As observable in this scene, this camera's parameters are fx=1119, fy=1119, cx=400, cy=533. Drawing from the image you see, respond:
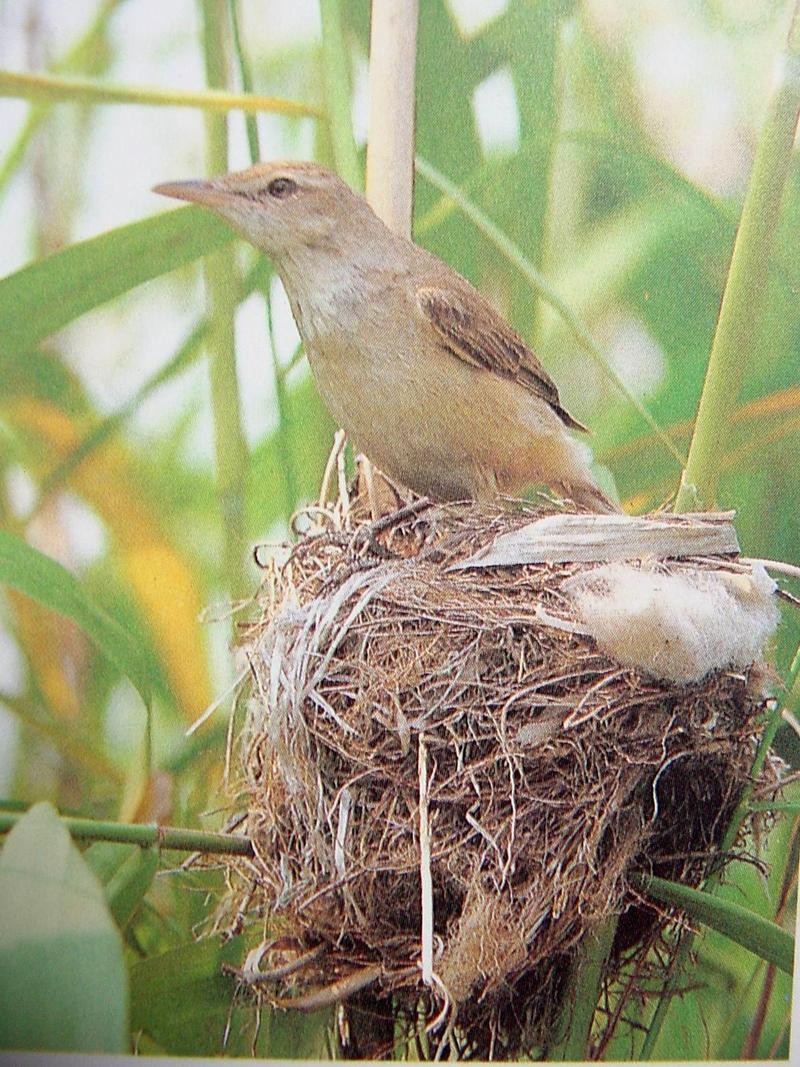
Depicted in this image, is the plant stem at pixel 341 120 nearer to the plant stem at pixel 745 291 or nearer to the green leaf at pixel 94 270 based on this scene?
the green leaf at pixel 94 270

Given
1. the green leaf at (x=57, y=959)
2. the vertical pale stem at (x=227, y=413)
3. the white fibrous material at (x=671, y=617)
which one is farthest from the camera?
the vertical pale stem at (x=227, y=413)

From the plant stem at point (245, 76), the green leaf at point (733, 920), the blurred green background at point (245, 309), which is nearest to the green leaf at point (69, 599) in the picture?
the blurred green background at point (245, 309)

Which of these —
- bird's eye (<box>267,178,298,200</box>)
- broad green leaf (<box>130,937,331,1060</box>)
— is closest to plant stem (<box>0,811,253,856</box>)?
broad green leaf (<box>130,937,331,1060</box>)

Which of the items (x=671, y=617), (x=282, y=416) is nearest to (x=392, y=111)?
(x=282, y=416)

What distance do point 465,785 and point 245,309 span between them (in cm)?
74

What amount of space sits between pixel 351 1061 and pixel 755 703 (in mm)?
742

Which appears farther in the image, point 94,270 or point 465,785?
point 94,270

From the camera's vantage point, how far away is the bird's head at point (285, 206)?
1536mm

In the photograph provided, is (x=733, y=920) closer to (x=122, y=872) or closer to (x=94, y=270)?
(x=122, y=872)

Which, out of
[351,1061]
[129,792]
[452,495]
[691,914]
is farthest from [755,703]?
[129,792]

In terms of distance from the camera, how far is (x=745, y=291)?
1.56 m

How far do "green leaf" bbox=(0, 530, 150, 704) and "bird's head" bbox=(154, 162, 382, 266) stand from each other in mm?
545

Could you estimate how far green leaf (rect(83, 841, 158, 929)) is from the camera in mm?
1544

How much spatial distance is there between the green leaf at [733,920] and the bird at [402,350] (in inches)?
20.7
